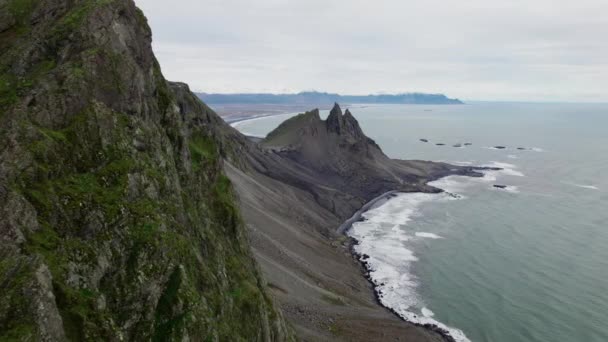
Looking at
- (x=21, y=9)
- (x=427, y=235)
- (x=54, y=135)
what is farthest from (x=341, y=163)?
(x=54, y=135)

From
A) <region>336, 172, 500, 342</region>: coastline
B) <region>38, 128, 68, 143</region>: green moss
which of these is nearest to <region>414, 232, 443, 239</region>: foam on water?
<region>336, 172, 500, 342</region>: coastline

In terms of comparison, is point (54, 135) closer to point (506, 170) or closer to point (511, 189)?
point (511, 189)

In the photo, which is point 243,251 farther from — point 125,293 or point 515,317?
point 515,317

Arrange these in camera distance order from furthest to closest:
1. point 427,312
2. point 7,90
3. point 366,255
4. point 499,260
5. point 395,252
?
point 395,252
point 366,255
point 499,260
point 427,312
point 7,90

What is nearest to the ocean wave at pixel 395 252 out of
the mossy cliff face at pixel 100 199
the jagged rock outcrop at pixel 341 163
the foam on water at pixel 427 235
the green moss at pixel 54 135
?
the foam on water at pixel 427 235

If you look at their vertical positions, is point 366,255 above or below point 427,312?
above

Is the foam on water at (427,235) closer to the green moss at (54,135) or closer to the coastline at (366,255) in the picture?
the coastline at (366,255)

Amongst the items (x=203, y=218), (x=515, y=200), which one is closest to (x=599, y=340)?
(x=203, y=218)
